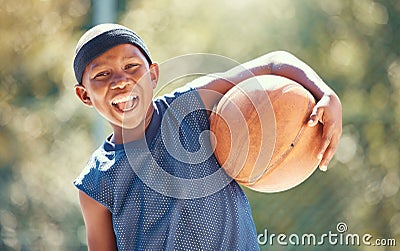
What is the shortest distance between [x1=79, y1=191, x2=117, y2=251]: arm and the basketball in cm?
34

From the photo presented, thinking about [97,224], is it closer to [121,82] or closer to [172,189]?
[172,189]

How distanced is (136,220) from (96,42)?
45cm

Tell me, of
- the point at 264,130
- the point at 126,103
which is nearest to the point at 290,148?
the point at 264,130

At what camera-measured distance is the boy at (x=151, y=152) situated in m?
1.92

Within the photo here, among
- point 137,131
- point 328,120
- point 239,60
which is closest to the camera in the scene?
point 328,120

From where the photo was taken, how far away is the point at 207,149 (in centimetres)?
198

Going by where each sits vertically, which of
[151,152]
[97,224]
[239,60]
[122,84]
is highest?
[239,60]

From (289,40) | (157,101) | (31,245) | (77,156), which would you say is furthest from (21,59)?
(157,101)

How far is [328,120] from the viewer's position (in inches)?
74.6

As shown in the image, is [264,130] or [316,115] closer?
[316,115]

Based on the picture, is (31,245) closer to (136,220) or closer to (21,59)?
(21,59)

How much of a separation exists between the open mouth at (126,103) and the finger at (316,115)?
432 millimetres

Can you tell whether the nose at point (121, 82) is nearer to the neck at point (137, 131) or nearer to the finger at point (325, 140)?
the neck at point (137, 131)

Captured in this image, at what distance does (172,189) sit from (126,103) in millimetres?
241
